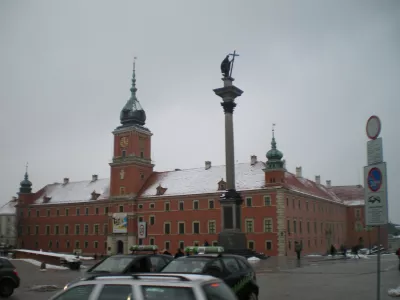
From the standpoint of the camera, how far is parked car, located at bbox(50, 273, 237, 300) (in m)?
5.90

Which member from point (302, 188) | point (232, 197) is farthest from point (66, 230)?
point (232, 197)

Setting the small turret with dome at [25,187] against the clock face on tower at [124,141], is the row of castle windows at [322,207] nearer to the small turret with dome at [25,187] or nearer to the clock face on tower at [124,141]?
the clock face on tower at [124,141]

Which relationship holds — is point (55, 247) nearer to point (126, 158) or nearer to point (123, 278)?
point (126, 158)

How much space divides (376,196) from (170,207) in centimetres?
5689

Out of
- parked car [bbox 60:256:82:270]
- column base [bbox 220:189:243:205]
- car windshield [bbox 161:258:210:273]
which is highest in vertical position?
column base [bbox 220:189:243:205]

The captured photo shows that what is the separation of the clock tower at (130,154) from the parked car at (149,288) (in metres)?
62.1

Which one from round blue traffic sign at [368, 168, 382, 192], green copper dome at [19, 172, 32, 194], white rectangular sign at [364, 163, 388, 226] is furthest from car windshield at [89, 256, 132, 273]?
green copper dome at [19, 172, 32, 194]

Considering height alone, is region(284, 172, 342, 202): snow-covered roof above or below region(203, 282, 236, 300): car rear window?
above

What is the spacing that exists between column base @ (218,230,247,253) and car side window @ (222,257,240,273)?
1983 centimetres

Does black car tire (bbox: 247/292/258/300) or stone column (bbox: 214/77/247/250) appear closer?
black car tire (bbox: 247/292/258/300)

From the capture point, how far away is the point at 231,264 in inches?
475

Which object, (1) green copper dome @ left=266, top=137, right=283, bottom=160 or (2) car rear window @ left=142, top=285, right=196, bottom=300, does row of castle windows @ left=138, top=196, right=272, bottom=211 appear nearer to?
(1) green copper dome @ left=266, top=137, right=283, bottom=160

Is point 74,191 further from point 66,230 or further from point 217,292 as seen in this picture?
point 217,292

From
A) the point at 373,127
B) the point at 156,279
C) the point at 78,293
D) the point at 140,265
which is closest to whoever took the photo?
the point at 156,279
